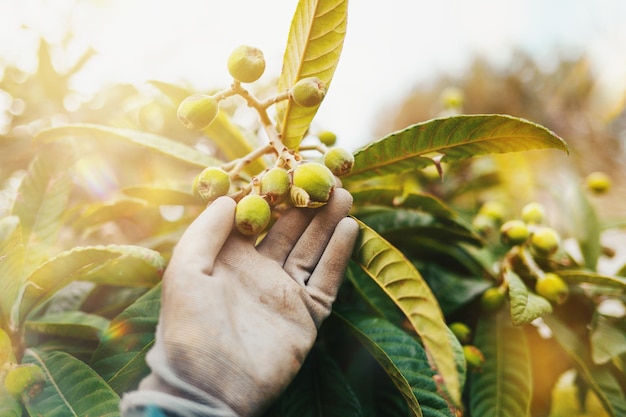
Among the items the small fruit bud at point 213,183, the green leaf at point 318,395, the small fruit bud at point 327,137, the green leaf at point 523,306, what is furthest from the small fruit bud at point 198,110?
the green leaf at point 523,306

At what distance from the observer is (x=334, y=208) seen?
3.59 feet

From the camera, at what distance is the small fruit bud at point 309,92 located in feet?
3.63

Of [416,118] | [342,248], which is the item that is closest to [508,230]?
[342,248]

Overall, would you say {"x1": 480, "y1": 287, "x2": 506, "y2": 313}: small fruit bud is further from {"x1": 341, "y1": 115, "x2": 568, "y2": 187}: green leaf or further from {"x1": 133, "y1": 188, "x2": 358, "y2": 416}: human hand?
{"x1": 133, "y1": 188, "x2": 358, "y2": 416}: human hand

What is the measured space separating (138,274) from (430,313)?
37.0 inches

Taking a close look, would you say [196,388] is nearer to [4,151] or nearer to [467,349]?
[467,349]

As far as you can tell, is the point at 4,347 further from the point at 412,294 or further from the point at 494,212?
the point at 494,212

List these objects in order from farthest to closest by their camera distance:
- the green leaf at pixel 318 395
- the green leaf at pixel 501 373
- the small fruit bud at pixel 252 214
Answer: the green leaf at pixel 501 373, the green leaf at pixel 318 395, the small fruit bud at pixel 252 214

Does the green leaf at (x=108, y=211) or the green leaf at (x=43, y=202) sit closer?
the green leaf at (x=43, y=202)

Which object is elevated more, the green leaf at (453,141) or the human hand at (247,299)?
the green leaf at (453,141)

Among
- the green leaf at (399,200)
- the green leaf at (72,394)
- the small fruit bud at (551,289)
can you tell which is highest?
the green leaf at (399,200)

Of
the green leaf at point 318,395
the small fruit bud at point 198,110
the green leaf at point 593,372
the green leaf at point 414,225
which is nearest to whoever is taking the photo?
the small fruit bud at point 198,110

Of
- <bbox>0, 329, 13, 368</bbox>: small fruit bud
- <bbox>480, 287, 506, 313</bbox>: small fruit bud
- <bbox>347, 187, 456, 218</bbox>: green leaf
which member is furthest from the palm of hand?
<bbox>480, 287, 506, 313</bbox>: small fruit bud

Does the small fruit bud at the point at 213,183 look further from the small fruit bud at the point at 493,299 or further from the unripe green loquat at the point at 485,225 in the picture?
the unripe green loquat at the point at 485,225
